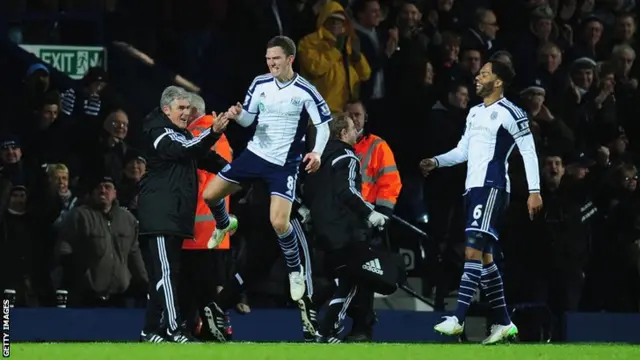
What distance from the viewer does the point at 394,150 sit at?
19641 mm

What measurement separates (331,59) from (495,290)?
5.53 meters

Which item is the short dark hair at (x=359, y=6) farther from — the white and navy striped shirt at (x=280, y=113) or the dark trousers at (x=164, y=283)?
the dark trousers at (x=164, y=283)

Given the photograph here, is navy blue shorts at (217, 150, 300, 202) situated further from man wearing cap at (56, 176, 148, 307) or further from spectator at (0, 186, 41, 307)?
spectator at (0, 186, 41, 307)

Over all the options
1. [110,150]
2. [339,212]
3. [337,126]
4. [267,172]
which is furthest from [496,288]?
[110,150]

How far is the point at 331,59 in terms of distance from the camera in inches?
774

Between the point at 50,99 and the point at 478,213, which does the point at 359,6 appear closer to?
the point at 50,99

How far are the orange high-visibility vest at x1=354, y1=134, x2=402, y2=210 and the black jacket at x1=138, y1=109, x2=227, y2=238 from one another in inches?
92.3

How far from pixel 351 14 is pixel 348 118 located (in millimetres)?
6076

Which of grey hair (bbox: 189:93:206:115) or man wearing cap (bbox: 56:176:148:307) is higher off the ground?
grey hair (bbox: 189:93:206:115)

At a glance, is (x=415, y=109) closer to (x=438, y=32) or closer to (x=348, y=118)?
(x=438, y=32)

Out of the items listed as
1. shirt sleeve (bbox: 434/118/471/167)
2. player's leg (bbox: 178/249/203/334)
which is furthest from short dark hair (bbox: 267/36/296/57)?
player's leg (bbox: 178/249/203/334)

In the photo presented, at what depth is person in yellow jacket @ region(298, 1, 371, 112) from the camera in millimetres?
19625

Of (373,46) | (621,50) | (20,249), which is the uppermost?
(621,50)

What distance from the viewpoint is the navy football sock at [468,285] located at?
47.5ft
